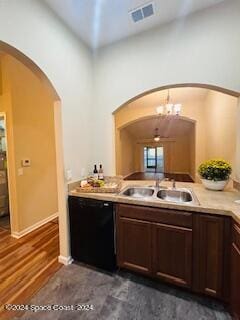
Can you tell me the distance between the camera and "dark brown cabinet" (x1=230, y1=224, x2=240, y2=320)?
1.36 m

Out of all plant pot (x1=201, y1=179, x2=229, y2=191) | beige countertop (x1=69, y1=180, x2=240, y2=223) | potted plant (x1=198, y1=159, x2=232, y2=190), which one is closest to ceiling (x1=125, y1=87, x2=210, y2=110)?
potted plant (x1=198, y1=159, x2=232, y2=190)

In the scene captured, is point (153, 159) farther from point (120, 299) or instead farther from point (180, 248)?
point (120, 299)

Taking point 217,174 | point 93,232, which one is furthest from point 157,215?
point 217,174

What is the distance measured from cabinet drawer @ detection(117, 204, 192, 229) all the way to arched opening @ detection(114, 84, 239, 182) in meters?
1.04

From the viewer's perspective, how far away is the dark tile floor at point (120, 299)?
1.53 meters

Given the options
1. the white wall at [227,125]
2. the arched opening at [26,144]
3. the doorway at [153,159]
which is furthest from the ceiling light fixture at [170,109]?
the doorway at [153,159]

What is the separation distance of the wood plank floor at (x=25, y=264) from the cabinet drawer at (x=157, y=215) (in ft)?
3.92

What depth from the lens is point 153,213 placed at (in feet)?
5.92

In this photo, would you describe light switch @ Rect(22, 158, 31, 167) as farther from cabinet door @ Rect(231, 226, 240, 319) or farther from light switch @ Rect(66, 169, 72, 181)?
cabinet door @ Rect(231, 226, 240, 319)

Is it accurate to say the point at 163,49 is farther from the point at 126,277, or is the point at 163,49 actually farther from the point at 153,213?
the point at 126,277

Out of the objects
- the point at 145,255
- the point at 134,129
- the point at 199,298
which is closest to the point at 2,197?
the point at 145,255

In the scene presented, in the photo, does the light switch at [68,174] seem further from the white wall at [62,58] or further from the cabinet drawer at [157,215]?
Result: the cabinet drawer at [157,215]

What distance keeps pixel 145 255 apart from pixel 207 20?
279cm

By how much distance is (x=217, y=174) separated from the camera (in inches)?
82.7
